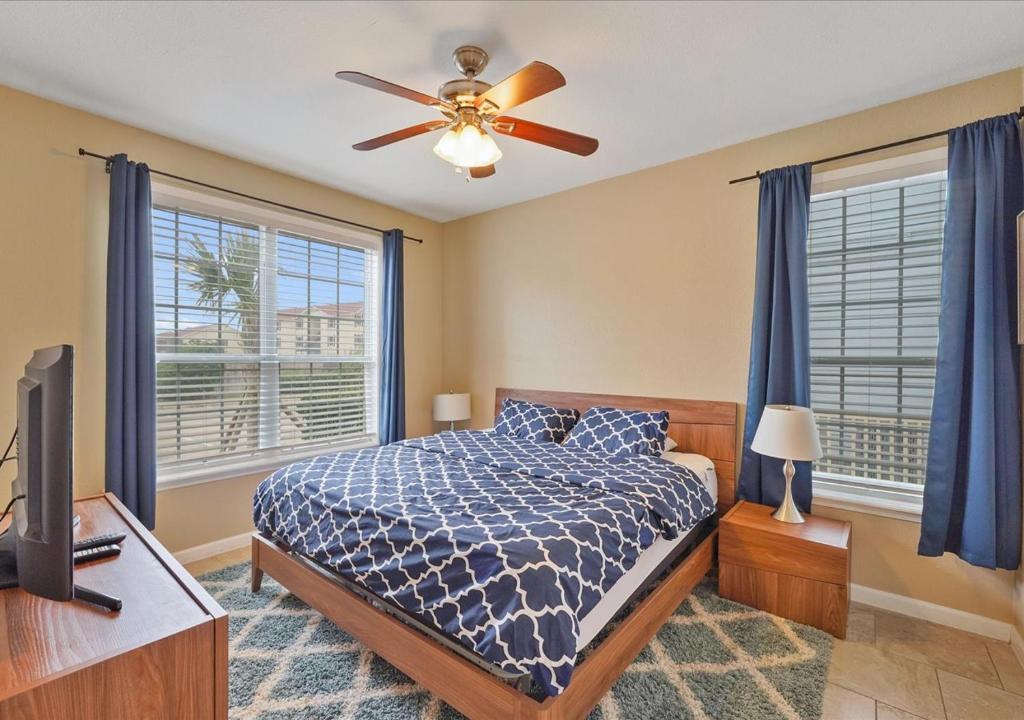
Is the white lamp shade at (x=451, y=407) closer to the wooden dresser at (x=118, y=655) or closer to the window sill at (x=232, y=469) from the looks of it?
the window sill at (x=232, y=469)

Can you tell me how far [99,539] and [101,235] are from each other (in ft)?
6.47

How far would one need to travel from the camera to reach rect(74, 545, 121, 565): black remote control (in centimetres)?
143

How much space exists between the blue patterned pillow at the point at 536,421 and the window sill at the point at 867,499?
159cm

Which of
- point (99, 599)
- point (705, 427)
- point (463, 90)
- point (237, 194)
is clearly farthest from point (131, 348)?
point (705, 427)

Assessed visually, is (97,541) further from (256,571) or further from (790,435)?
(790,435)

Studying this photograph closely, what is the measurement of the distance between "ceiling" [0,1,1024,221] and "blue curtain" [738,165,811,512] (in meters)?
0.44

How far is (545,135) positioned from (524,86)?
36 centimetres

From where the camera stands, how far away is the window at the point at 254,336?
9.75ft

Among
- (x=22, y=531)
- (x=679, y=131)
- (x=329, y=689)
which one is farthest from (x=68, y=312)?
(x=679, y=131)

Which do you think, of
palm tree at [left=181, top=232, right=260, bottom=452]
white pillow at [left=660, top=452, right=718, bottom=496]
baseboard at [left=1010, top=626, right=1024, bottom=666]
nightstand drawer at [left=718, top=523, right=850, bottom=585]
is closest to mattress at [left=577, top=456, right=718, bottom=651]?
nightstand drawer at [left=718, top=523, right=850, bottom=585]

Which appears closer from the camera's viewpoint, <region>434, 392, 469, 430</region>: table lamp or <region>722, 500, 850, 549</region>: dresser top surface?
<region>722, 500, 850, 549</region>: dresser top surface

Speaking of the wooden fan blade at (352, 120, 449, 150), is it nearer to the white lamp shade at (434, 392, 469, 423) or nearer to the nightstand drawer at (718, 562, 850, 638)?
the white lamp shade at (434, 392, 469, 423)

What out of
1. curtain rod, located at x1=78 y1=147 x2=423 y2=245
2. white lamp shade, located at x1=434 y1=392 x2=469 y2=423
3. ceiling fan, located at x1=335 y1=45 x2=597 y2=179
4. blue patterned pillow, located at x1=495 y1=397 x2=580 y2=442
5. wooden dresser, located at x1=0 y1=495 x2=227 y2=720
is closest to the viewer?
wooden dresser, located at x1=0 y1=495 x2=227 y2=720

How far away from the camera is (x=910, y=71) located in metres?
2.21
